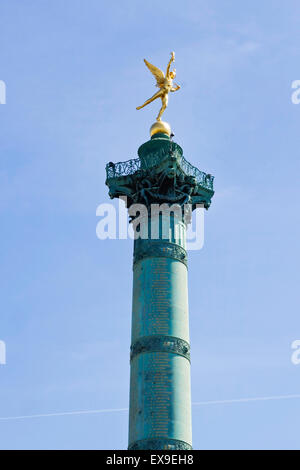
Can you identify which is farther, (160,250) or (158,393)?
(160,250)

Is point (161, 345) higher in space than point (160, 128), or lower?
lower

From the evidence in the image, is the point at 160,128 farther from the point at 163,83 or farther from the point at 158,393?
the point at 158,393

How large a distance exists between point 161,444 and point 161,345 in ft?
15.8

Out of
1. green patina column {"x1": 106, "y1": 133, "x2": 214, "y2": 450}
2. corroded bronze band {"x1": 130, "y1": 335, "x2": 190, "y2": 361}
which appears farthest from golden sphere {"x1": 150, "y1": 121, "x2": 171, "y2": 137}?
corroded bronze band {"x1": 130, "y1": 335, "x2": 190, "y2": 361}

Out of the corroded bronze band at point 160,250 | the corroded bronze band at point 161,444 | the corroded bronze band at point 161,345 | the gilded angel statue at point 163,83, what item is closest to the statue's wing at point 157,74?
the gilded angel statue at point 163,83

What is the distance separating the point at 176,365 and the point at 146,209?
9122 millimetres

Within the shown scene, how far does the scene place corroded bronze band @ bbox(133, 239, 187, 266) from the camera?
40.9 m

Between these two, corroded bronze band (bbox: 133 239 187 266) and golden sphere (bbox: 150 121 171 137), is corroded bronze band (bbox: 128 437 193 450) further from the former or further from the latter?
golden sphere (bbox: 150 121 171 137)

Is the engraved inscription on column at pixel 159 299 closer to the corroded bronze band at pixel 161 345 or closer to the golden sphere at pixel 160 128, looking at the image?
the corroded bronze band at pixel 161 345

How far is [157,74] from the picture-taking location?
155 ft

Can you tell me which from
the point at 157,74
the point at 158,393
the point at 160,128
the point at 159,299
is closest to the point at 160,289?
the point at 159,299

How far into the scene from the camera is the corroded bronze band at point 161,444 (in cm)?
3547

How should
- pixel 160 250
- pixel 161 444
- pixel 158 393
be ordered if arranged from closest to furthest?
pixel 161 444 < pixel 158 393 < pixel 160 250

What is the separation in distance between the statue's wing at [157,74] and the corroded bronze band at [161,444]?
2113cm
